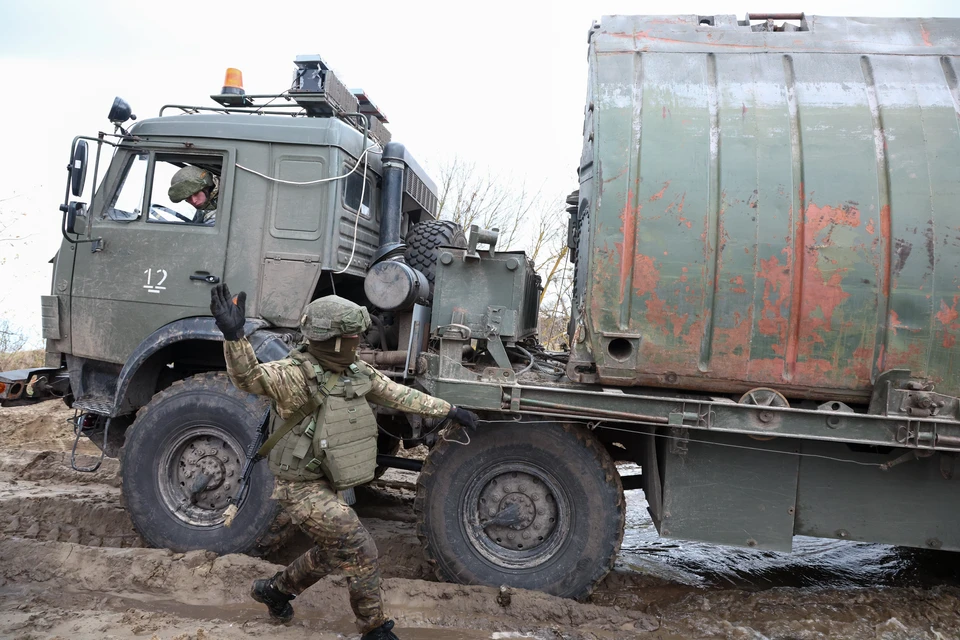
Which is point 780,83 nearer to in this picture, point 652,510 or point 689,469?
point 689,469

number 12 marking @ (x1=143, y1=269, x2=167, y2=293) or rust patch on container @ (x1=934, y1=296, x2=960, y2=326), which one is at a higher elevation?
rust patch on container @ (x1=934, y1=296, x2=960, y2=326)

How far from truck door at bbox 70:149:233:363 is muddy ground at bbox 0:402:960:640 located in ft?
4.63

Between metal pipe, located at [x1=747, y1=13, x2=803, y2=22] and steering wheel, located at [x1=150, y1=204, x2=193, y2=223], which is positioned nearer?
metal pipe, located at [x1=747, y1=13, x2=803, y2=22]

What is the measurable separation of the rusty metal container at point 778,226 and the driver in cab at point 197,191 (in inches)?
112

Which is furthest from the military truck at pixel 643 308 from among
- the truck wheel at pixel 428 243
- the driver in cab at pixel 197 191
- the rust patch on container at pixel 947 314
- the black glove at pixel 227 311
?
the black glove at pixel 227 311

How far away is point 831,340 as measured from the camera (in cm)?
371

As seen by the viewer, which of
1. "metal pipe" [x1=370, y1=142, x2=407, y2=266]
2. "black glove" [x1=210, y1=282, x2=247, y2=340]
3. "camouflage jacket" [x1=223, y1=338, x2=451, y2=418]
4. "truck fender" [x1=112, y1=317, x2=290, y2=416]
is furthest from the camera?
"metal pipe" [x1=370, y1=142, x2=407, y2=266]

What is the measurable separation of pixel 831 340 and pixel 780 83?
1.59 metres

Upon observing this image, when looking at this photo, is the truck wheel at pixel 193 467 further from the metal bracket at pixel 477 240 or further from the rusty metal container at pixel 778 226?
the rusty metal container at pixel 778 226

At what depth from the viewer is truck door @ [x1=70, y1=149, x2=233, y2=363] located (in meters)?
4.68

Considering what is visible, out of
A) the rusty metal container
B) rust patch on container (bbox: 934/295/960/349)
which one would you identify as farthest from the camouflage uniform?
rust patch on container (bbox: 934/295/960/349)

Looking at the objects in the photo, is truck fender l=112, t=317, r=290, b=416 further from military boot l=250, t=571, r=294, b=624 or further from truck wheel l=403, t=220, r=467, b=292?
military boot l=250, t=571, r=294, b=624

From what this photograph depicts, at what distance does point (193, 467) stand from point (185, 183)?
2.02 metres

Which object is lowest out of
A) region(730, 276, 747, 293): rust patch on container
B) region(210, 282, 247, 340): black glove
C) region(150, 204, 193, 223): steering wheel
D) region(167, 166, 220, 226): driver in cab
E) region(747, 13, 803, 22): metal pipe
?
region(210, 282, 247, 340): black glove
